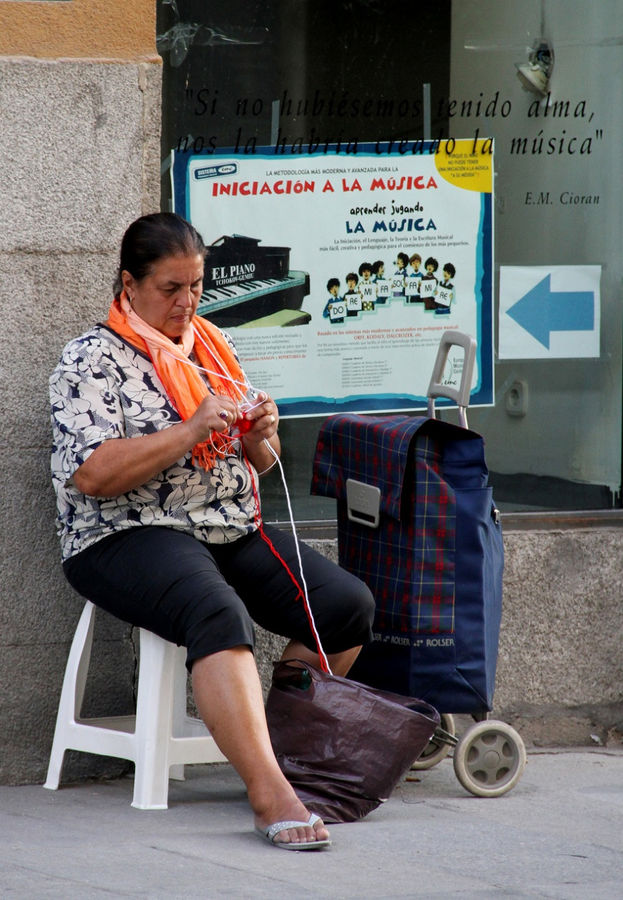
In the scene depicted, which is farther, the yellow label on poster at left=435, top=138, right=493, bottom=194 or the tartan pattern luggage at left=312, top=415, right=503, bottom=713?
the yellow label on poster at left=435, top=138, right=493, bottom=194

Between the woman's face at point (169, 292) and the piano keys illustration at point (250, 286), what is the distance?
65 centimetres

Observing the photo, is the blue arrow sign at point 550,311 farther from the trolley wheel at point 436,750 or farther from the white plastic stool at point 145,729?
the white plastic stool at point 145,729

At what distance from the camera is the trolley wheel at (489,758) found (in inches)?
157

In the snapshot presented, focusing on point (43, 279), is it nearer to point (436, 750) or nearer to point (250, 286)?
point (250, 286)

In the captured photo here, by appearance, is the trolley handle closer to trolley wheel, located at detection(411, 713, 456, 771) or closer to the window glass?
the window glass

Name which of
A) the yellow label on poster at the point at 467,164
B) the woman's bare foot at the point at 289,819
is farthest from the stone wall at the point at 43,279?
the yellow label on poster at the point at 467,164

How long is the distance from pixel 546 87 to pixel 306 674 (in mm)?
2395

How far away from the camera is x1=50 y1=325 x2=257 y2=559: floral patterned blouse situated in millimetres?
3781

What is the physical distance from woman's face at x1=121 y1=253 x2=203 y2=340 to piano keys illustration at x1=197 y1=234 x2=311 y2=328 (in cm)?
65

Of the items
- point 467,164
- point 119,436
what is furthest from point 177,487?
point 467,164

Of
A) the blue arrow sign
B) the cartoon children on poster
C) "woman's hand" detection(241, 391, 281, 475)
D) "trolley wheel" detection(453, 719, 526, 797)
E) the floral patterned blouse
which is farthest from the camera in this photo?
the blue arrow sign

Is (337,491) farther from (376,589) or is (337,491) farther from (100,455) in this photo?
(100,455)

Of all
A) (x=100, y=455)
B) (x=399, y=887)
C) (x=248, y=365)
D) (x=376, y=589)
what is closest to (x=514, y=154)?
(x=248, y=365)

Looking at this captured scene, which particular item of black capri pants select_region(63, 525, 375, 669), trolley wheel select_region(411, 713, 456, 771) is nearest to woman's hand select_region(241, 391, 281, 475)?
black capri pants select_region(63, 525, 375, 669)
